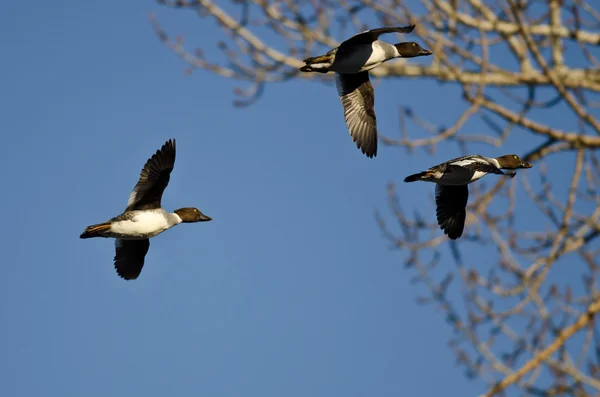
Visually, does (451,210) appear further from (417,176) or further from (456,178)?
(417,176)

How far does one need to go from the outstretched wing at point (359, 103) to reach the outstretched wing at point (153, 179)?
181 cm

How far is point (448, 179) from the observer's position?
26.5ft

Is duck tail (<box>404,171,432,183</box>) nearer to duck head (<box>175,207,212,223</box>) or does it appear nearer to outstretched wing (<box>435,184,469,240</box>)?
outstretched wing (<box>435,184,469,240</box>)

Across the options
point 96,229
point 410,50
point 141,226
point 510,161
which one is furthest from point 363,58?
point 96,229

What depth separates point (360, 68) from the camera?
8.72 metres

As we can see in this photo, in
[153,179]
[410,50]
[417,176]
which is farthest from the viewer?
[410,50]

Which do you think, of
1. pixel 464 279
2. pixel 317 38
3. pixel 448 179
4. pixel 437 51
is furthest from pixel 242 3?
pixel 448 179

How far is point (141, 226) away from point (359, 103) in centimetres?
253

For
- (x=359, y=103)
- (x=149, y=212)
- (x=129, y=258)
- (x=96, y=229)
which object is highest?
(x=359, y=103)

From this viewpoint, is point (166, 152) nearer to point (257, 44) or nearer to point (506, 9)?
point (506, 9)

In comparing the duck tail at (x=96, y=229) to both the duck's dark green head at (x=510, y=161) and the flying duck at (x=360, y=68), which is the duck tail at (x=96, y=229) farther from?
the duck's dark green head at (x=510, y=161)

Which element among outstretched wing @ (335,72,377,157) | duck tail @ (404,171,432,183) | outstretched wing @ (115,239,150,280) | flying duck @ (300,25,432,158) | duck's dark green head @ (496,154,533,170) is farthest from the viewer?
outstretched wing @ (335,72,377,157)

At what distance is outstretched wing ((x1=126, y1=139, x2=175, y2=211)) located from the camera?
8203 millimetres

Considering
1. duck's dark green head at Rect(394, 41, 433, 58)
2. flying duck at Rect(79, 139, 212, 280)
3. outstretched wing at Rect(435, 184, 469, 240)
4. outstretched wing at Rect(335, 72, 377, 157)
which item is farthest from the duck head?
duck's dark green head at Rect(394, 41, 433, 58)
